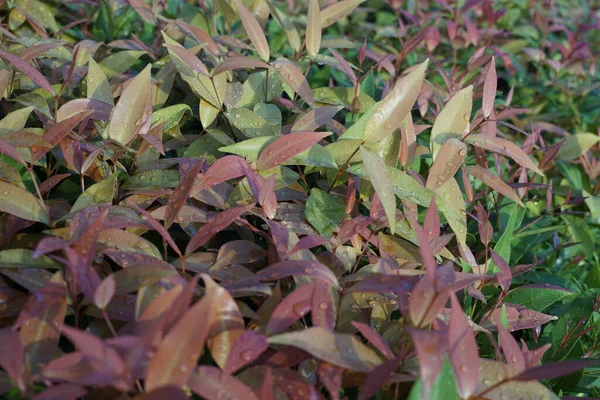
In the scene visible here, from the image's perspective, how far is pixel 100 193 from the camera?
100 centimetres

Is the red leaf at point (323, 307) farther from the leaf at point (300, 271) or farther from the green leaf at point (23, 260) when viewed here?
the green leaf at point (23, 260)

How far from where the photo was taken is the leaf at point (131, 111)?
110 cm

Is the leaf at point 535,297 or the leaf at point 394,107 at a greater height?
the leaf at point 394,107

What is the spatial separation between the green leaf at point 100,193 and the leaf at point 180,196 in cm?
13

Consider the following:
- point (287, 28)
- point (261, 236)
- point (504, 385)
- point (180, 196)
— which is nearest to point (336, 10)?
point (287, 28)

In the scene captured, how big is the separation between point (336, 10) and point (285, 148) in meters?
0.61

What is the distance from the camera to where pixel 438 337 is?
758 mm

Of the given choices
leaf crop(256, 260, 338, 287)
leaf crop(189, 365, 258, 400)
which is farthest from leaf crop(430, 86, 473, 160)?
leaf crop(189, 365, 258, 400)

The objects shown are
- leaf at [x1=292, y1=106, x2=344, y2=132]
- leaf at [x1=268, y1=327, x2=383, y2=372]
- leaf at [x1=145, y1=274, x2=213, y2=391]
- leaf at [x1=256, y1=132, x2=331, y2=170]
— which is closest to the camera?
leaf at [x1=145, y1=274, x2=213, y2=391]

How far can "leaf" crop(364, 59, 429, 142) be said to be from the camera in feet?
3.58

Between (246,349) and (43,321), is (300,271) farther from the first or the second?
(43,321)

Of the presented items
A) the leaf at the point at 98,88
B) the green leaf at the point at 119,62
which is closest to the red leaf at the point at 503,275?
the leaf at the point at 98,88

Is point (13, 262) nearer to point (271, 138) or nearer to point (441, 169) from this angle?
point (271, 138)

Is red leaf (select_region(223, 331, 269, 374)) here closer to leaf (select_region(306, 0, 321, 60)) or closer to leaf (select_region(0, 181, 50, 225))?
leaf (select_region(0, 181, 50, 225))
